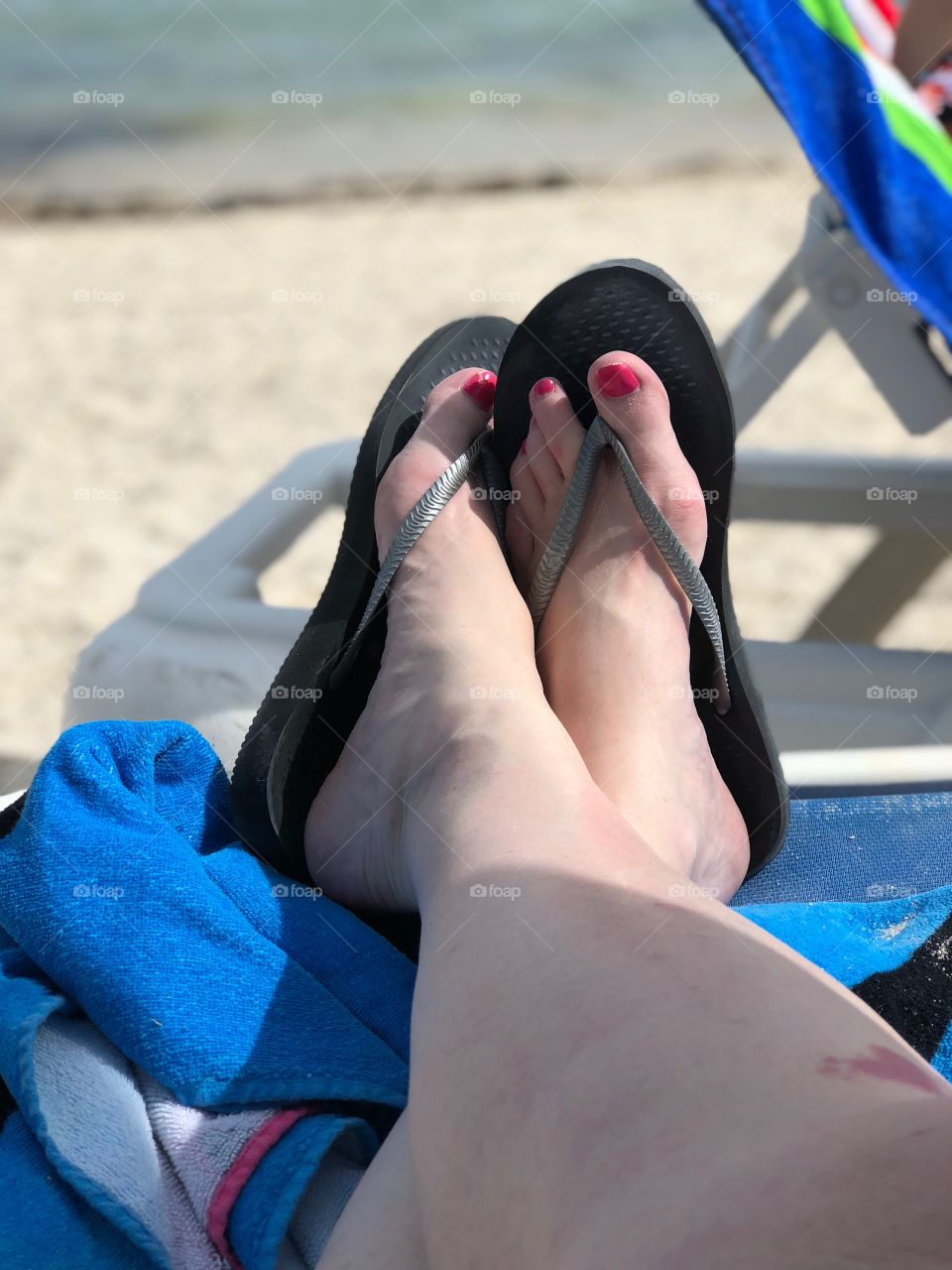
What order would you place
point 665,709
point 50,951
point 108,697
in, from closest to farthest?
1. point 50,951
2. point 665,709
3. point 108,697

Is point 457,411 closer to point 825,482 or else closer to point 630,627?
point 630,627

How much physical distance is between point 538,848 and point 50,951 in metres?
0.29

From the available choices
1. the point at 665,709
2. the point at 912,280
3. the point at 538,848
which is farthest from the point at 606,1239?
the point at 912,280

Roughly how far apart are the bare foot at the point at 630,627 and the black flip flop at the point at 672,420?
16mm

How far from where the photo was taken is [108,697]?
1.20 metres

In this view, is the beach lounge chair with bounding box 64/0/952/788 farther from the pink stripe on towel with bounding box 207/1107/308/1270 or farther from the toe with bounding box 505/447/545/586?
the pink stripe on towel with bounding box 207/1107/308/1270

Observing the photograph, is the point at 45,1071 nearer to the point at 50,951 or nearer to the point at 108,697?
the point at 50,951

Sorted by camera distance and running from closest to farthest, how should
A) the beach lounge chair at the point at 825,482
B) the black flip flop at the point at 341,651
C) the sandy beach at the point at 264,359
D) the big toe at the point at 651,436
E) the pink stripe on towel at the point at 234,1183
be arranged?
1. the pink stripe on towel at the point at 234,1183
2. the black flip flop at the point at 341,651
3. the big toe at the point at 651,436
4. the beach lounge chair at the point at 825,482
5. the sandy beach at the point at 264,359

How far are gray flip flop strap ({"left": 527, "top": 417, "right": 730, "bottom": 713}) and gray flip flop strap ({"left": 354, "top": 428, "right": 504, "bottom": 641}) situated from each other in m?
0.08

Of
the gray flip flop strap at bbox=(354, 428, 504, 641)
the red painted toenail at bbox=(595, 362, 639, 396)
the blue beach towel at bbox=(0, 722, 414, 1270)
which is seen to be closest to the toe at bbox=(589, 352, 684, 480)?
the red painted toenail at bbox=(595, 362, 639, 396)

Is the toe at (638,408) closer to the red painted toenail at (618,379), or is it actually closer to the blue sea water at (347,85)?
the red painted toenail at (618,379)

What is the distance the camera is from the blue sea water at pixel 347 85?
5.01 meters

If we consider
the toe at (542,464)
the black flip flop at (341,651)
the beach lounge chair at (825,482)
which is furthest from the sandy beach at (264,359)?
the toe at (542,464)

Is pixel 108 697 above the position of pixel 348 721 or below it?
below
